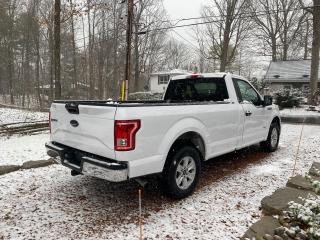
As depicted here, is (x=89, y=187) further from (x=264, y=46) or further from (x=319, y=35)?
(x=264, y=46)

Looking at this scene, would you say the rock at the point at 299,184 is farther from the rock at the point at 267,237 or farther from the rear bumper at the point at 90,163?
the rear bumper at the point at 90,163

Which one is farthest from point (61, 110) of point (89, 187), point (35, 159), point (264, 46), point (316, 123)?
point (264, 46)

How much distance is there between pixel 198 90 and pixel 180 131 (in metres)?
2.00

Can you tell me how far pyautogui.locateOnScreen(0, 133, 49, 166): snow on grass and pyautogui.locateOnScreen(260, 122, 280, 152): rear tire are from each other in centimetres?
534

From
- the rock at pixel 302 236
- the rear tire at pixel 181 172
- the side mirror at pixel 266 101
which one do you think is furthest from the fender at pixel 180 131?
the side mirror at pixel 266 101

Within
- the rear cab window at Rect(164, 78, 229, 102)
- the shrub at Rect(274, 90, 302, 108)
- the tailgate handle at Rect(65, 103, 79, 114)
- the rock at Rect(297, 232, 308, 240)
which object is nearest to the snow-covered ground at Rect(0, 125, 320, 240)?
the rock at Rect(297, 232, 308, 240)

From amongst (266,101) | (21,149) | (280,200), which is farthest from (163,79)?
(280,200)

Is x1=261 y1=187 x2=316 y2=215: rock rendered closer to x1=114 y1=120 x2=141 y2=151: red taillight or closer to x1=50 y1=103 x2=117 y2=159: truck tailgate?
x1=114 y1=120 x2=141 y2=151: red taillight

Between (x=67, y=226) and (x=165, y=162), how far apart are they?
4.98ft

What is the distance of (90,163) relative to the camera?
366cm

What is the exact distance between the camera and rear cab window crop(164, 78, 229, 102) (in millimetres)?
5629

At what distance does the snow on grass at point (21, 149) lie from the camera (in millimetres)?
6488

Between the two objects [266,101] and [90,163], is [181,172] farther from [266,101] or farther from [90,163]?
[266,101]

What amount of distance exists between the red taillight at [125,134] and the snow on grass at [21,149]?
12.4 ft
